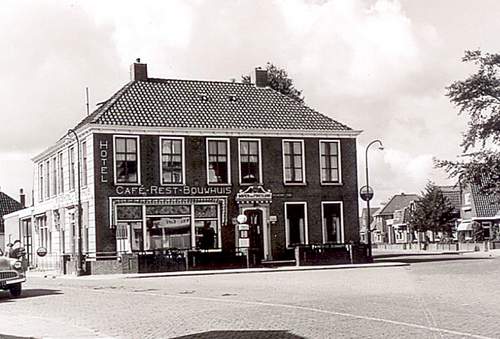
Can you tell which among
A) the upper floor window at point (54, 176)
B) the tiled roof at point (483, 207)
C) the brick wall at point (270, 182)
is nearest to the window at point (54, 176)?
the upper floor window at point (54, 176)

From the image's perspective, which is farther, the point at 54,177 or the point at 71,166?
the point at 54,177

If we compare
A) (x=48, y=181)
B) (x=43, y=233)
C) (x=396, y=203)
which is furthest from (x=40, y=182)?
(x=396, y=203)

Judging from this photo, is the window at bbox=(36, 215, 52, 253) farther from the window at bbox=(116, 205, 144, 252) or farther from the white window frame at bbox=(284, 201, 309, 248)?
the white window frame at bbox=(284, 201, 309, 248)

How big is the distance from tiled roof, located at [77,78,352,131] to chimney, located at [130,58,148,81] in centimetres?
34

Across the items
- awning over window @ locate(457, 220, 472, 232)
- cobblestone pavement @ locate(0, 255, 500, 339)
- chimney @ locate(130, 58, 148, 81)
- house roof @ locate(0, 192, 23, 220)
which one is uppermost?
chimney @ locate(130, 58, 148, 81)

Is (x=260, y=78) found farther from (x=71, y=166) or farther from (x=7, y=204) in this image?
(x=7, y=204)

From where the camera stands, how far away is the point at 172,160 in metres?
43.2

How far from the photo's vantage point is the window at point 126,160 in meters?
41.8

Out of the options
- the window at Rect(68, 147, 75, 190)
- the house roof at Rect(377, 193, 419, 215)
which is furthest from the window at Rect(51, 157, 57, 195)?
the house roof at Rect(377, 193, 419, 215)

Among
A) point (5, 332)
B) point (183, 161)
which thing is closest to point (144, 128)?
point (183, 161)

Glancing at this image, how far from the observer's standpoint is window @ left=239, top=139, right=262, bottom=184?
4462 cm

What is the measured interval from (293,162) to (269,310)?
92.5 ft

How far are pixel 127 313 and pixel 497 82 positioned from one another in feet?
132

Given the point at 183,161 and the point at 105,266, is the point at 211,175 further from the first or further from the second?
the point at 105,266
